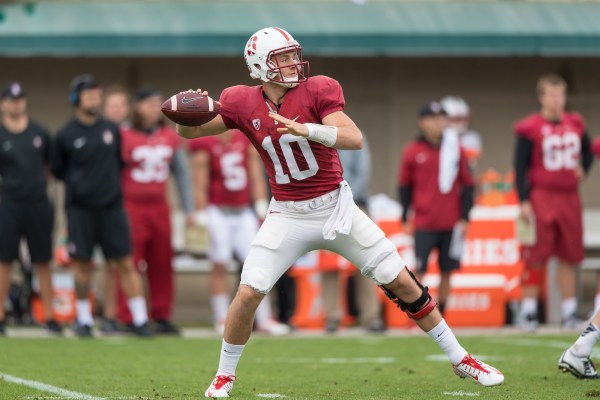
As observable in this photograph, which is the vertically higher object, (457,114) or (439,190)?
(457,114)

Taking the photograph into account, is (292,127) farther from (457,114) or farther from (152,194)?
(457,114)

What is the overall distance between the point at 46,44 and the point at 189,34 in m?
1.55

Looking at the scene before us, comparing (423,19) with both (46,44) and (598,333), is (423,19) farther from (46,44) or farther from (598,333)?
(598,333)

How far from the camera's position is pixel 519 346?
10258mm

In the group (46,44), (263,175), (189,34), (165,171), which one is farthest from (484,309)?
(46,44)

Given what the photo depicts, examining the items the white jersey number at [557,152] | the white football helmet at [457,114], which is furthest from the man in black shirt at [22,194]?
the white football helmet at [457,114]

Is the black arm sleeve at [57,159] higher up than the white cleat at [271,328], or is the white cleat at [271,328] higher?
the black arm sleeve at [57,159]

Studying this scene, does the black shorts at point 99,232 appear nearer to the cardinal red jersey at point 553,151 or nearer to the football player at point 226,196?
the football player at point 226,196

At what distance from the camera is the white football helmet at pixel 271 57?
6.92 metres

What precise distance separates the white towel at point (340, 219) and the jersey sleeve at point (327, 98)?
46 centimetres

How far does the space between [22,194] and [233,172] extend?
6.27 ft

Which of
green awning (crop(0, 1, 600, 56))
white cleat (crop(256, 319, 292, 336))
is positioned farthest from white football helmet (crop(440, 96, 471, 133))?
white cleat (crop(256, 319, 292, 336))

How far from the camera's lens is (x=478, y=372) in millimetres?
7039

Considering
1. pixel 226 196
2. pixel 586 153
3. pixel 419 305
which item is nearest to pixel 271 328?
pixel 226 196
